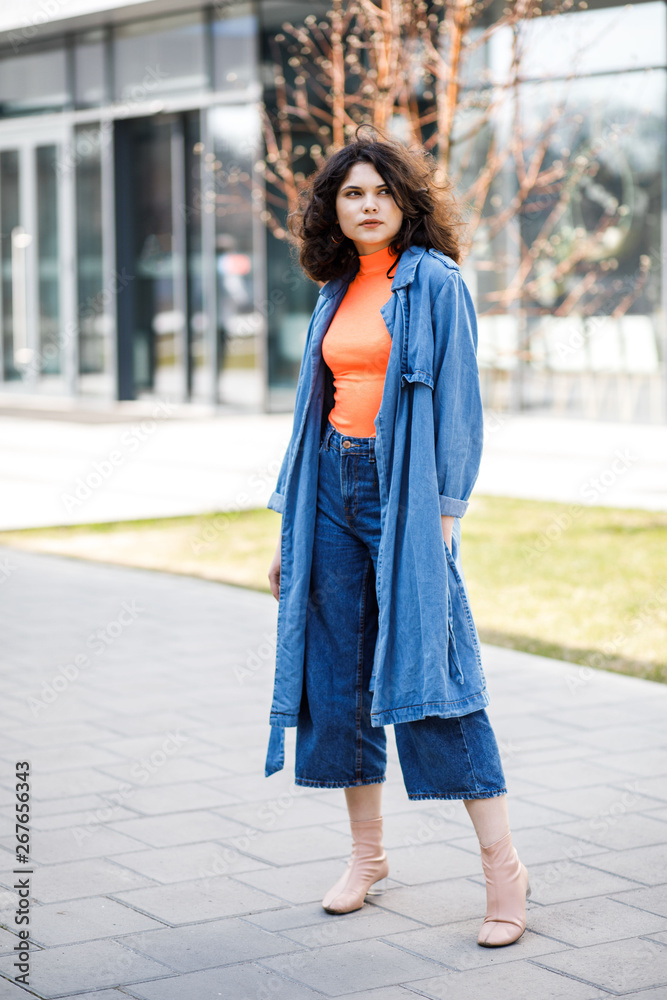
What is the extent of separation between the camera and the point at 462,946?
3.17 m

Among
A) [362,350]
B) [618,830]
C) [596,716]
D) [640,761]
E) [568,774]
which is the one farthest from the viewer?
[596,716]

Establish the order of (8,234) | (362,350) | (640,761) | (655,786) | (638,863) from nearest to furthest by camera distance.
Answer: (362,350)
(638,863)
(655,786)
(640,761)
(8,234)

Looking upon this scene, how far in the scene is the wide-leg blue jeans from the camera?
10.6 feet

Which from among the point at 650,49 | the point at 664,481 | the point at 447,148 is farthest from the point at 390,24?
the point at 650,49

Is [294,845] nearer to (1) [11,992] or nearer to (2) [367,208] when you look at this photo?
(1) [11,992]

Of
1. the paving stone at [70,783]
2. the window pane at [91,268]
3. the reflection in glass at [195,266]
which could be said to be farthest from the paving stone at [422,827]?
the window pane at [91,268]

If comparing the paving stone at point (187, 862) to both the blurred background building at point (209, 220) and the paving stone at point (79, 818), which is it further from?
the blurred background building at point (209, 220)

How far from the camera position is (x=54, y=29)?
1811cm

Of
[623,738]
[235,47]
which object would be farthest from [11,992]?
[235,47]

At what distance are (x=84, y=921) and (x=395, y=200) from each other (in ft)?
6.29

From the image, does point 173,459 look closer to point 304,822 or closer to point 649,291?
point 649,291

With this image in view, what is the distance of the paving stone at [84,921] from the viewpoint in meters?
3.23

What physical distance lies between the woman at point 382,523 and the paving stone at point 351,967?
0.69 feet

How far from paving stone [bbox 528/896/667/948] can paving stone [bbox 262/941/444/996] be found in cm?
37
